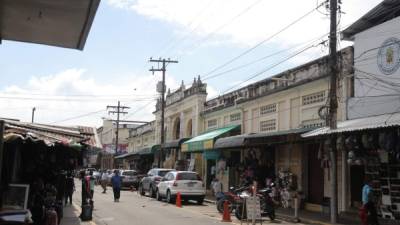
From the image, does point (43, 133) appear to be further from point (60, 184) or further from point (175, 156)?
point (175, 156)

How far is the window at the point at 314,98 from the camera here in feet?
78.4

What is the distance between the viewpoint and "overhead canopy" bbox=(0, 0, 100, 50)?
301 inches

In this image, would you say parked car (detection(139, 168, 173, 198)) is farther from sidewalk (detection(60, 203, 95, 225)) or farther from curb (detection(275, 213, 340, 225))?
curb (detection(275, 213, 340, 225))

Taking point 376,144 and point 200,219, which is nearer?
point 376,144

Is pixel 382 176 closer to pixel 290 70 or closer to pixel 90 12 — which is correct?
pixel 290 70

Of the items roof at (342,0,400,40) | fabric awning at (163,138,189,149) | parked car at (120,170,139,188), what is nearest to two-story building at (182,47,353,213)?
roof at (342,0,400,40)

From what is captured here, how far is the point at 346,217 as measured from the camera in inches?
818

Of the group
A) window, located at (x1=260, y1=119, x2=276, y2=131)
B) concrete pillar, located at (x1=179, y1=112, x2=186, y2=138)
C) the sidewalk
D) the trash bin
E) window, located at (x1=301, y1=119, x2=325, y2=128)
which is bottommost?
the sidewalk

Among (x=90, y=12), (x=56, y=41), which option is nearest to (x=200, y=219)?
(x=56, y=41)

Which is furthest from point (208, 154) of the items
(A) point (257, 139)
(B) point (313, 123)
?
(B) point (313, 123)

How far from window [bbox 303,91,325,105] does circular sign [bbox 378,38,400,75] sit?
4.27m

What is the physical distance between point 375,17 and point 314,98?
16.4ft

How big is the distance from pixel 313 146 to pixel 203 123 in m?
17.2

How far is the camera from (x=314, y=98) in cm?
2459
